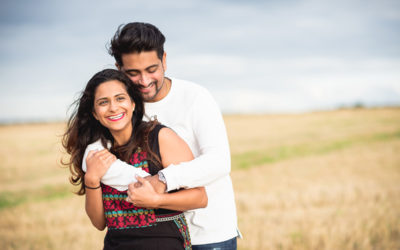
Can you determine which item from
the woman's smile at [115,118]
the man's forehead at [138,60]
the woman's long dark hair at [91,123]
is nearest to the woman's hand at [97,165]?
the woman's long dark hair at [91,123]

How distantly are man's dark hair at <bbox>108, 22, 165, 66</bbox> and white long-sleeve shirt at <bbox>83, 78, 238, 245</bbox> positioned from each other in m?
0.37

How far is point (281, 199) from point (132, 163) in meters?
7.47

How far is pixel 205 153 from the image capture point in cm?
301

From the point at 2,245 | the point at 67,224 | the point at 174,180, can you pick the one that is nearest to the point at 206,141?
the point at 174,180

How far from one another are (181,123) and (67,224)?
6.35 meters

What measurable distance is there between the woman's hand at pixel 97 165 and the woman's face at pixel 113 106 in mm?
213

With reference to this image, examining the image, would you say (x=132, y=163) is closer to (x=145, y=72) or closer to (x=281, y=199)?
(x=145, y=72)

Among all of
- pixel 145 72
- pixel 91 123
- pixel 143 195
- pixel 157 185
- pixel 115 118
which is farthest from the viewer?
pixel 145 72

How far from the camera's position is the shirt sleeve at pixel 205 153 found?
2697mm

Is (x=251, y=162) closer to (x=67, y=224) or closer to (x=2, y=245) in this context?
(x=67, y=224)

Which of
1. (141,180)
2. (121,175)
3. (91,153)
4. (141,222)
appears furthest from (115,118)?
(141,222)

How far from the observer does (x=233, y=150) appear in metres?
21.4

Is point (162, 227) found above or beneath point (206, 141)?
beneath

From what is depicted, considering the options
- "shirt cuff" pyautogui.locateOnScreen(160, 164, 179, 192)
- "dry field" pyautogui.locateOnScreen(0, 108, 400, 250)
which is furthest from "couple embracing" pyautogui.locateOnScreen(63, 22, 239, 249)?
"dry field" pyautogui.locateOnScreen(0, 108, 400, 250)
